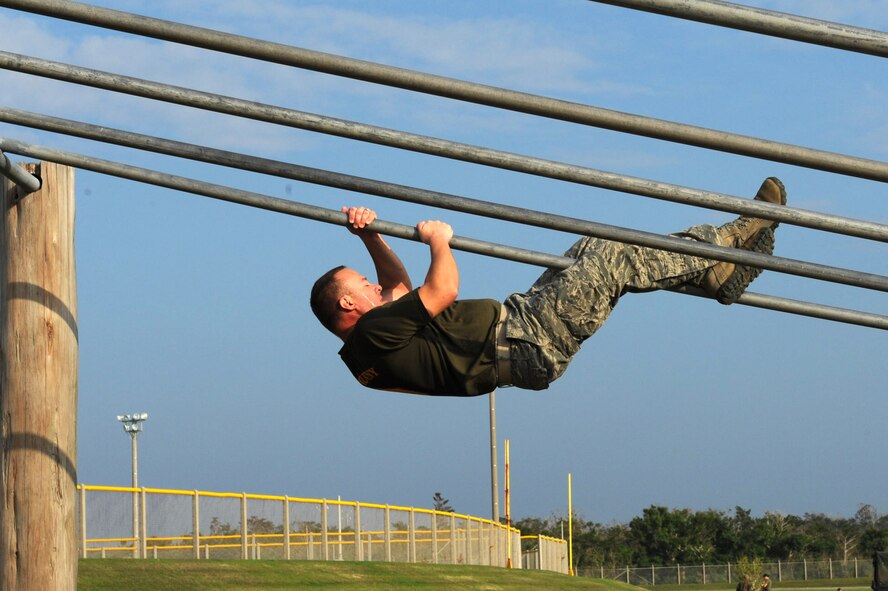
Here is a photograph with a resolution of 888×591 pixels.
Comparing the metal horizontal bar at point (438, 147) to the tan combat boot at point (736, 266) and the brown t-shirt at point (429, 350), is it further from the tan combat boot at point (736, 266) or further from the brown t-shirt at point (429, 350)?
the tan combat boot at point (736, 266)

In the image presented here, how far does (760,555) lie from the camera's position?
220 feet

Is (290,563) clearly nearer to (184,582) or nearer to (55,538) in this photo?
(184,582)

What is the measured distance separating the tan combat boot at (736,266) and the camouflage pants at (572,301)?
6 cm

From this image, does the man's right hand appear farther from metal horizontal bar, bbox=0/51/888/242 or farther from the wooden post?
the wooden post

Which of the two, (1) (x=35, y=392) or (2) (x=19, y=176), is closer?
(2) (x=19, y=176)

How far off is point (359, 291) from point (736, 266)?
1.47 meters

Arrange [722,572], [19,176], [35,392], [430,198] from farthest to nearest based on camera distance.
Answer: [722,572] → [35,392] → [19,176] → [430,198]

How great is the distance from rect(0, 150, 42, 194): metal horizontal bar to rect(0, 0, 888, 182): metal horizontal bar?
7.09 feet

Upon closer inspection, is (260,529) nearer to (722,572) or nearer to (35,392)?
(35,392)

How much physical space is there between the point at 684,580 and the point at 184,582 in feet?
143

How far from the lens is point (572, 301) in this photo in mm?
5000

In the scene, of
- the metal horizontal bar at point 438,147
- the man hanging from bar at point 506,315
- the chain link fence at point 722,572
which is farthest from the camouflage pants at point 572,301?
the chain link fence at point 722,572

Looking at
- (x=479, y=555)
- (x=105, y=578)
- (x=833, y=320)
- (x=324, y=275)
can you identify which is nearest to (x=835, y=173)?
(x=833, y=320)

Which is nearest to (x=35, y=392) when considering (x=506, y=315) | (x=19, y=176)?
(x=19, y=176)
